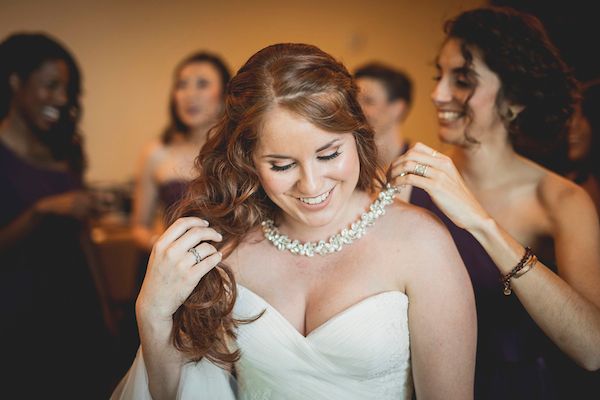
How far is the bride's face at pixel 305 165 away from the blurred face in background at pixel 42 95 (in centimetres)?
149

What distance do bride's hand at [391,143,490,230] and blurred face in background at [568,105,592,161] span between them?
1.07 metres

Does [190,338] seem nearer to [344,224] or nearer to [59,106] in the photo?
[344,224]

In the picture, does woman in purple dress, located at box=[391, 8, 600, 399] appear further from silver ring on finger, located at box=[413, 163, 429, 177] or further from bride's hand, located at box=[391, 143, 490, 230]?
silver ring on finger, located at box=[413, 163, 429, 177]

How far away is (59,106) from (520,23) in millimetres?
2057

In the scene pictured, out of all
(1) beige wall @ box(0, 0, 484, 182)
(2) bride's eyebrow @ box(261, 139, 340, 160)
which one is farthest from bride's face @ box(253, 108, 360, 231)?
(1) beige wall @ box(0, 0, 484, 182)

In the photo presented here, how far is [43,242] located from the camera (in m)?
2.34

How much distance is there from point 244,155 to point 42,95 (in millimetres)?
1438

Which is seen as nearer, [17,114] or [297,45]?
[297,45]

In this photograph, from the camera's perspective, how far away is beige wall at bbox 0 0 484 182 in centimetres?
528

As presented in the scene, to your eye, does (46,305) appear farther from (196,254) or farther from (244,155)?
(244,155)

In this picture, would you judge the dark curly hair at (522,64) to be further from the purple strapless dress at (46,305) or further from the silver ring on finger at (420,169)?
the purple strapless dress at (46,305)

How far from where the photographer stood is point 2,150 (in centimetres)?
230

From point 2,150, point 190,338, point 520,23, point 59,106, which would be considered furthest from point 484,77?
point 2,150

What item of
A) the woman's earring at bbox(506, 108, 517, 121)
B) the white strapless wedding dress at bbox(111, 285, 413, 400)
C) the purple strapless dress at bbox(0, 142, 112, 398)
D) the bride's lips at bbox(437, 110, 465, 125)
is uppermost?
the woman's earring at bbox(506, 108, 517, 121)
